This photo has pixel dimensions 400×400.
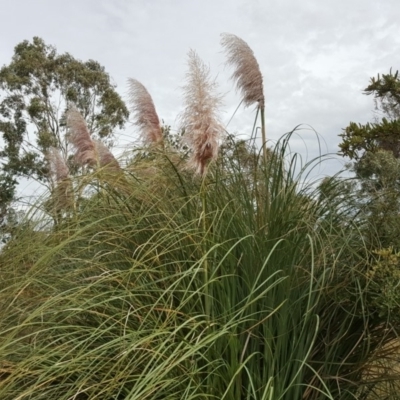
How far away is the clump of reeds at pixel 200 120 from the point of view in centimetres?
250

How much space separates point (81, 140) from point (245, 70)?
161 centimetres

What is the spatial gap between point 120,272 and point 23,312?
0.54 metres

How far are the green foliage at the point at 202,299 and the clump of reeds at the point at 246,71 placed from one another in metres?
0.33

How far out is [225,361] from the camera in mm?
2016

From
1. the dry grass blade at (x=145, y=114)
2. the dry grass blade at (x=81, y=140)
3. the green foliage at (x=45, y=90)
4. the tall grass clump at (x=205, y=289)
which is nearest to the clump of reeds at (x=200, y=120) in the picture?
the tall grass clump at (x=205, y=289)

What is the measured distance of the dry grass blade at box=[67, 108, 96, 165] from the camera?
3943mm

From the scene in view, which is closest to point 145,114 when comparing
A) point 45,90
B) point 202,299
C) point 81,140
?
point 81,140

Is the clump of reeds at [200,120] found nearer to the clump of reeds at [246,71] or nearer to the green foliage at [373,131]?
the clump of reeds at [246,71]

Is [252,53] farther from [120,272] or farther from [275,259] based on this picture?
[120,272]

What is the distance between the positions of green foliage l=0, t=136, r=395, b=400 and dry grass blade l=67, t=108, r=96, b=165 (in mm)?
1091

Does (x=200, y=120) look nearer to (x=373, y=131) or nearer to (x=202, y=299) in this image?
(x=202, y=299)

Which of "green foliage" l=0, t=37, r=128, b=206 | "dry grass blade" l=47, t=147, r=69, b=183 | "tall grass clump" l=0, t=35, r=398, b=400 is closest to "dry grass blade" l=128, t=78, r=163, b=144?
"tall grass clump" l=0, t=35, r=398, b=400

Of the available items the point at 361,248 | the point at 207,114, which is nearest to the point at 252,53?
the point at 207,114

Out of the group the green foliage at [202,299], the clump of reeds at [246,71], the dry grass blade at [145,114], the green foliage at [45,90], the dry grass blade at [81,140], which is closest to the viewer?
the green foliage at [202,299]
